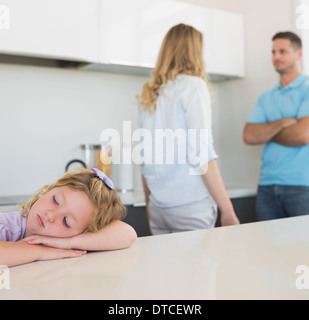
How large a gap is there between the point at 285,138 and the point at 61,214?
1507mm

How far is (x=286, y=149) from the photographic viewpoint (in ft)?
6.93

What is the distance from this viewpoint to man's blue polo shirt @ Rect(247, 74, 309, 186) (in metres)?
2.06

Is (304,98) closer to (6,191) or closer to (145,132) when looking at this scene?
(145,132)

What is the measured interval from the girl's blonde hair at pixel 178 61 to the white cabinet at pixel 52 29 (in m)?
0.68

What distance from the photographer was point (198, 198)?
1473mm

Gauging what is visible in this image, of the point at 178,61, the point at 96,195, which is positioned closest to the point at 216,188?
the point at 178,61

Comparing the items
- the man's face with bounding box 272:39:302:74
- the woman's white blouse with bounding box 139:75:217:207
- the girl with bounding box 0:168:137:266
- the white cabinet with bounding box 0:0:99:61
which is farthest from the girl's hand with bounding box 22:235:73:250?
the man's face with bounding box 272:39:302:74

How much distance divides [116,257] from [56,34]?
1.51 m

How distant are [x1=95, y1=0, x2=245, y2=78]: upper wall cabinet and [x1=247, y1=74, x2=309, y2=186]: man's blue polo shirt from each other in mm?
441

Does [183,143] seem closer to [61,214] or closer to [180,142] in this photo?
[180,142]

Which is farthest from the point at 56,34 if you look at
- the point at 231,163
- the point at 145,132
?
the point at 231,163

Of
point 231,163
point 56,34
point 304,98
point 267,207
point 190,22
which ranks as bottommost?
point 267,207

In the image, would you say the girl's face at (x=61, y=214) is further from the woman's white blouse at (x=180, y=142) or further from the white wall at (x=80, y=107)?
the white wall at (x=80, y=107)
